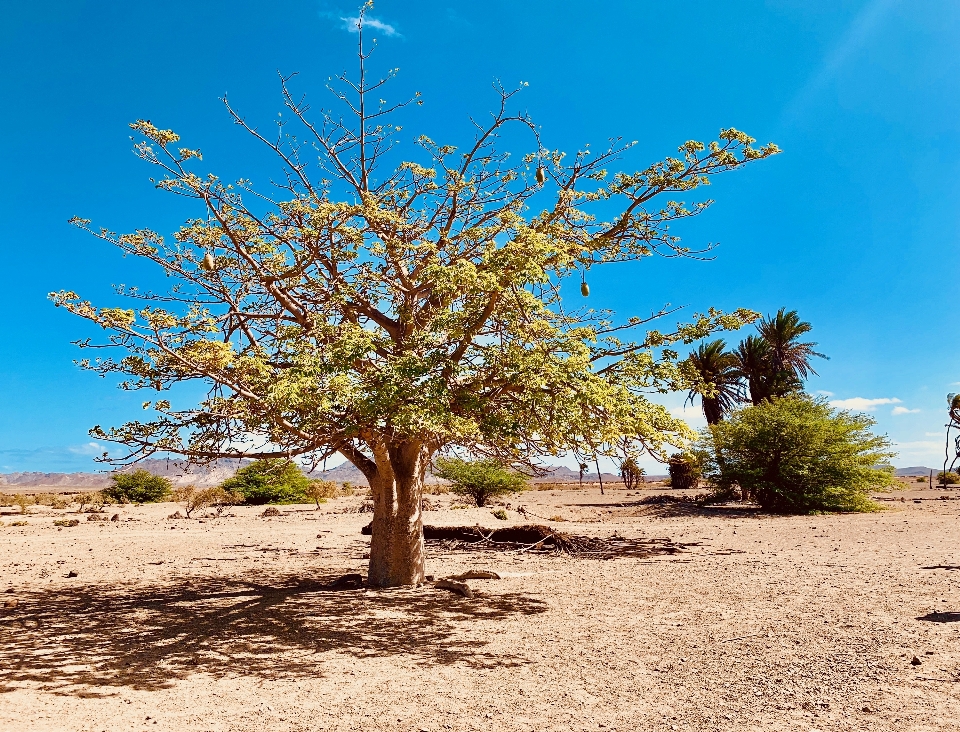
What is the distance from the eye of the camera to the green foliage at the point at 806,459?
24.3 metres

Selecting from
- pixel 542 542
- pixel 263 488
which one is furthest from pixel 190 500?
pixel 542 542

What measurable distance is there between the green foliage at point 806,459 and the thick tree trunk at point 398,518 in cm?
1790

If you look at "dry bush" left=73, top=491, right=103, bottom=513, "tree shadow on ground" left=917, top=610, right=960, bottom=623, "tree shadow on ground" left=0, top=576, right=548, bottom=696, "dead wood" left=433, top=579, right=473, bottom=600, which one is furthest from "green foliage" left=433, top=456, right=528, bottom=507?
"tree shadow on ground" left=917, top=610, right=960, bottom=623

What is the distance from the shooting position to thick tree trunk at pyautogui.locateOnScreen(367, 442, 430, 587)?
1055 cm

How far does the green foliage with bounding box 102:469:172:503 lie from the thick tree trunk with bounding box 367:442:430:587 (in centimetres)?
2978

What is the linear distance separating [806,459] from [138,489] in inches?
1267

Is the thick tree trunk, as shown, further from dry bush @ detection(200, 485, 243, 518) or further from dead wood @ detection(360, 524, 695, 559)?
dry bush @ detection(200, 485, 243, 518)

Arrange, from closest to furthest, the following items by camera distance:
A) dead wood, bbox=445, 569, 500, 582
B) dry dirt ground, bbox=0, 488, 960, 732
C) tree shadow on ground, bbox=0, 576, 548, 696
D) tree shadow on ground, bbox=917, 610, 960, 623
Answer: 1. dry dirt ground, bbox=0, 488, 960, 732
2. tree shadow on ground, bbox=0, 576, 548, 696
3. tree shadow on ground, bbox=917, 610, 960, 623
4. dead wood, bbox=445, 569, 500, 582

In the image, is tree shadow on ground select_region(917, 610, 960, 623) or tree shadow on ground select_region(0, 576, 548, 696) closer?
tree shadow on ground select_region(0, 576, 548, 696)

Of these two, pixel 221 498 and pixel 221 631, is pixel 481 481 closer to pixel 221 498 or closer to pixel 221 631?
pixel 221 498

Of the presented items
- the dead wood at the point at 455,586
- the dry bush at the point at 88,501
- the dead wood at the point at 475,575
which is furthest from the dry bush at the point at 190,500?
the dead wood at the point at 455,586

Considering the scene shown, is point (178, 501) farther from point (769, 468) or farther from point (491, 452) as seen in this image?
point (491, 452)

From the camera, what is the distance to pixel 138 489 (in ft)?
119

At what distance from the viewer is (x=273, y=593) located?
35.5ft
